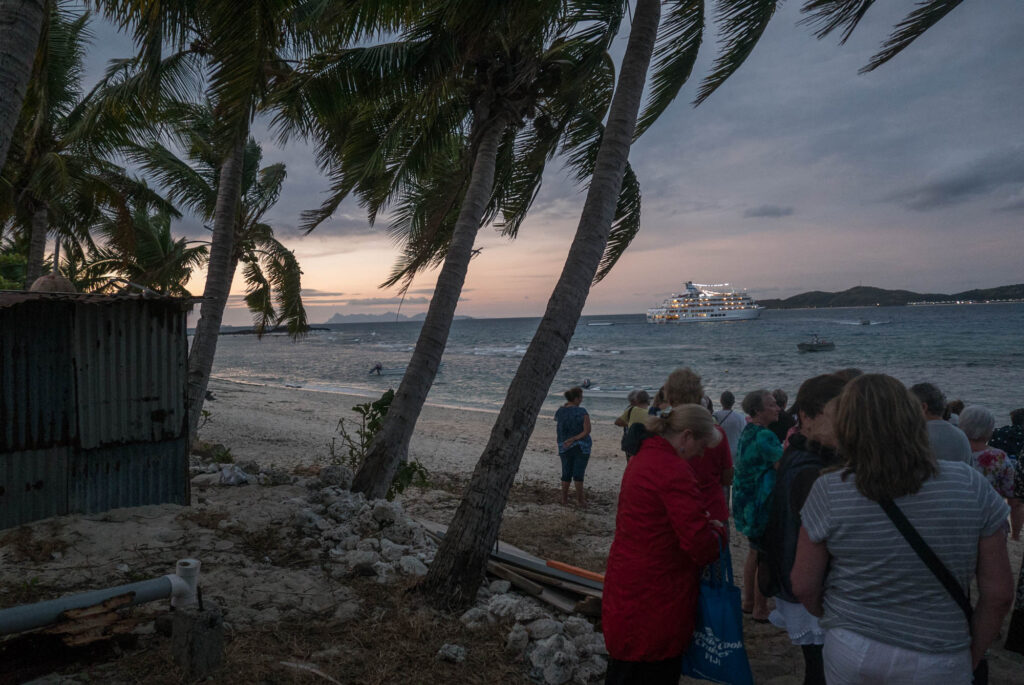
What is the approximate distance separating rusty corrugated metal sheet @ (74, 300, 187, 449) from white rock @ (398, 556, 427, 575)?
2882mm

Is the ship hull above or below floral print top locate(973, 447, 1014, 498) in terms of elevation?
above

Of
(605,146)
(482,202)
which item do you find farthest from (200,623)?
(482,202)

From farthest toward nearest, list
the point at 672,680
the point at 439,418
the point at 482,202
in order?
the point at 439,418, the point at 482,202, the point at 672,680

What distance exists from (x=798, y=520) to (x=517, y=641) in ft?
6.18

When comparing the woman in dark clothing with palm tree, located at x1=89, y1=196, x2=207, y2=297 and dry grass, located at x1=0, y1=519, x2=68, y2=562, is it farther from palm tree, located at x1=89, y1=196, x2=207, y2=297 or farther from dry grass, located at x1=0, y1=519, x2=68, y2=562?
palm tree, located at x1=89, y1=196, x2=207, y2=297

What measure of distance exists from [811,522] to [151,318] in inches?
238

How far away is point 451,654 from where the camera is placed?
351 cm

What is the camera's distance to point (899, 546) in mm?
1821

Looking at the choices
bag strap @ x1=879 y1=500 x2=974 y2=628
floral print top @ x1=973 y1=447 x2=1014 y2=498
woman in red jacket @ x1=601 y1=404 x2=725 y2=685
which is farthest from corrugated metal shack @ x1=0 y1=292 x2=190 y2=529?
floral print top @ x1=973 y1=447 x2=1014 y2=498

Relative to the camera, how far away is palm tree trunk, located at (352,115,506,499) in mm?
6012

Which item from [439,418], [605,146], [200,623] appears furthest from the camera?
[439,418]

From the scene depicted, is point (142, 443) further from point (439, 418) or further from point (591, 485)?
point (439, 418)

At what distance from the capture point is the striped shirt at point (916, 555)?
1.80 meters

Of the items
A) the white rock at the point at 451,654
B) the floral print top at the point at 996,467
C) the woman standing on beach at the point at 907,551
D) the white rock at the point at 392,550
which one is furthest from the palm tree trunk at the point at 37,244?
the floral print top at the point at 996,467
